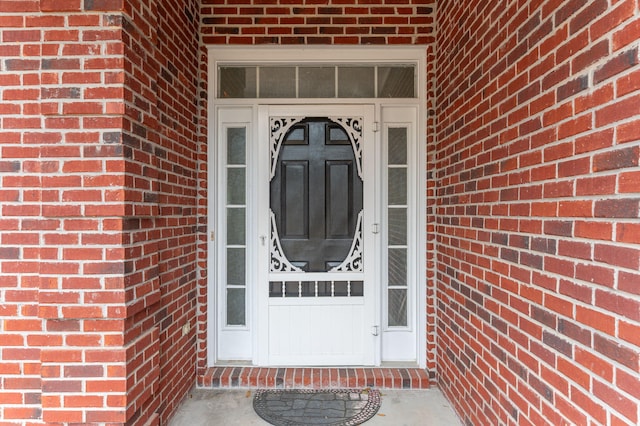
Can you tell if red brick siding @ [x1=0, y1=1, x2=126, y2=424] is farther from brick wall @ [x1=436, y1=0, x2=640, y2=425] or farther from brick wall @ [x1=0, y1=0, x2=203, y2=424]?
brick wall @ [x1=436, y1=0, x2=640, y2=425]

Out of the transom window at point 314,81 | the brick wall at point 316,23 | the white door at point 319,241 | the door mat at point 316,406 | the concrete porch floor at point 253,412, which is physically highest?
the brick wall at point 316,23

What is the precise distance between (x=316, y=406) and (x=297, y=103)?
2089mm

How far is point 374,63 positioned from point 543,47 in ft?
4.93

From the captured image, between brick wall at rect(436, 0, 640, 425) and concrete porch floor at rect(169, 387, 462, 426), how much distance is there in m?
0.18

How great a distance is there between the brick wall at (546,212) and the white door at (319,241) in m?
0.68

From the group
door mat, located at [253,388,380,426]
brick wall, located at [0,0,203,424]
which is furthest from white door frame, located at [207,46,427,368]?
brick wall, located at [0,0,203,424]

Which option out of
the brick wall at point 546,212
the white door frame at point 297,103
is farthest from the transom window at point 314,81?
the brick wall at point 546,212

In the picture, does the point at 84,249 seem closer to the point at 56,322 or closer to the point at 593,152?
the point at 56,322

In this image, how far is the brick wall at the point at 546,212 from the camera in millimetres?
1069

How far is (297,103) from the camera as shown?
2.77 m

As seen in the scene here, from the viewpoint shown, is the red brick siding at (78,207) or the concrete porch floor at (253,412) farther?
the concrete porch floor at (253,412)

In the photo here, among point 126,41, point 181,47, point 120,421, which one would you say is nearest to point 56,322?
point 120,421

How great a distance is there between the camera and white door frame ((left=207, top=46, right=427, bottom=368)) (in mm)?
2764

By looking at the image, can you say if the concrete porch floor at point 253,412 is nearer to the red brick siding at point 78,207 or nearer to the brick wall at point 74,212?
the brick wall at point 74,212
